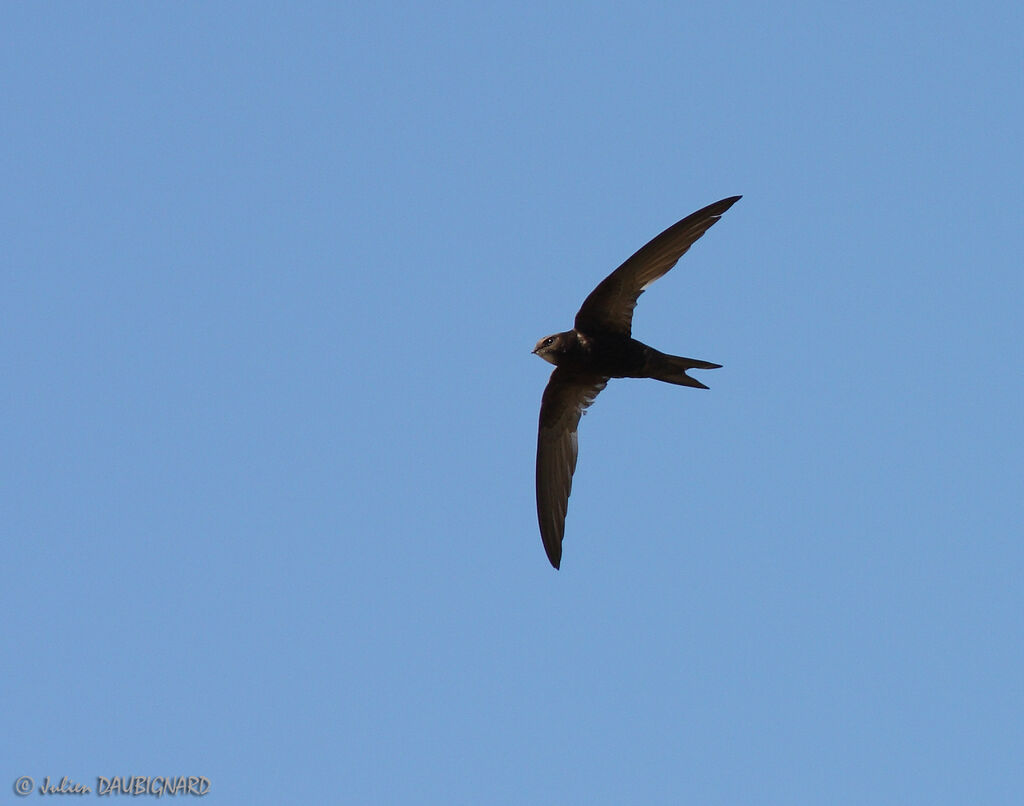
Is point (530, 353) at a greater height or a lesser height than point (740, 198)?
lesser

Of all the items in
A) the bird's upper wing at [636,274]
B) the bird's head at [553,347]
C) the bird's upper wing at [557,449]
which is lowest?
the bird's upper wing at [557,449]

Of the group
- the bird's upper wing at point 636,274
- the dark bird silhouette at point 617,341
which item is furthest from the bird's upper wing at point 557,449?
the bird's upper wing at point 636,274

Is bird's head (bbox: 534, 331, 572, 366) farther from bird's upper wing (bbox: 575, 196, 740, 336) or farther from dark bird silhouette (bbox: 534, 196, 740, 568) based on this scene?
bird's upper wing (bbox: 575, 196, 740, 336)

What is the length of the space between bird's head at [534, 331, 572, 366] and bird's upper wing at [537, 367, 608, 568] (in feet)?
1.99

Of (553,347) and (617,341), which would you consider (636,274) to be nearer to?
(617,341)

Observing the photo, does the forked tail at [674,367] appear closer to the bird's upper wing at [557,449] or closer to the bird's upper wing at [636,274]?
the bird's upper wing at [636,274]

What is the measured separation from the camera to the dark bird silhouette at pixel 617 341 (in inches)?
460

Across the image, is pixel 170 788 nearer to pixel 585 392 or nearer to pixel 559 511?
pixel 559 511

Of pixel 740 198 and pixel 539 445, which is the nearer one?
pixel 740 198

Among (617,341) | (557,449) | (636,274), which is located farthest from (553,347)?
(557,449)

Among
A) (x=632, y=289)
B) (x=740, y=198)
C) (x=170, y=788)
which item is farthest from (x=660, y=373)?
(x=170, y=788)

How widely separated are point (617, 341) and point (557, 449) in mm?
1538

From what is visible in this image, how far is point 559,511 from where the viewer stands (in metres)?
13.1

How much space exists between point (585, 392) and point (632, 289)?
1.39 meters
